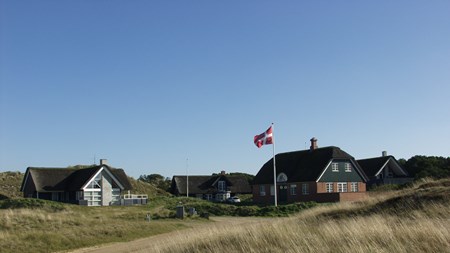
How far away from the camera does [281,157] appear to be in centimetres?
6406

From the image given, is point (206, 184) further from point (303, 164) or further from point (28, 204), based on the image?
point (28, 204)

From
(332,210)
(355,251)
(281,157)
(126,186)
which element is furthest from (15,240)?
(281,157)

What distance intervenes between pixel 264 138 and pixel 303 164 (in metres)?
12.7

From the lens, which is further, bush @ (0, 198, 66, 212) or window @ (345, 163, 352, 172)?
window @ (345, 163, 352, 172)

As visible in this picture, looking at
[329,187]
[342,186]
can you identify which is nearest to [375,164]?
[342,186]

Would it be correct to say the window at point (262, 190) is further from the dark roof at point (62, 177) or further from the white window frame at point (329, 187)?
the dark roof at point (62, 177)

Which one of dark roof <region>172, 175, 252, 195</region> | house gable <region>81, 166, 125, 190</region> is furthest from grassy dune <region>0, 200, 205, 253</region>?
dark roof <region>172, 175, 252, 195</region>

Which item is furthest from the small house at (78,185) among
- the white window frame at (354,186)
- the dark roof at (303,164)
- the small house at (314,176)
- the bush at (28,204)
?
the white window frame at (354,186)

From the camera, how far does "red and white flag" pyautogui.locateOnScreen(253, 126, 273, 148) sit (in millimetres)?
47469

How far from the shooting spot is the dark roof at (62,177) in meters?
57.2

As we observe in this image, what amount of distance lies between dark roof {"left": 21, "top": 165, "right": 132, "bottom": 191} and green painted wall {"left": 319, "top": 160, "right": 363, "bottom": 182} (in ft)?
79.4

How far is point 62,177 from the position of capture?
60156 millimetres

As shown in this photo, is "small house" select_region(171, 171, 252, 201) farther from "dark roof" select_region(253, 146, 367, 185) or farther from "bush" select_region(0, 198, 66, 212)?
"bush" select_region(0, 198, 66, 212)

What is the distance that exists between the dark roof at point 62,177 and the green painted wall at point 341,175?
24.2 m
